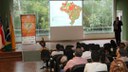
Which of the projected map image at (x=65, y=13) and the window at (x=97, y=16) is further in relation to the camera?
the window at (x=97, y=16)

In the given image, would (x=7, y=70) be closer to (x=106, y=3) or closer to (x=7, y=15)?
(x=7, y=15)

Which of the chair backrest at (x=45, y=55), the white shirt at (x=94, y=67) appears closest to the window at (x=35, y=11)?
the chair backrest at (x=45, y=55)

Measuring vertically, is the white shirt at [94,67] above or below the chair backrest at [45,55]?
above

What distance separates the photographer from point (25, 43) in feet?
39.1

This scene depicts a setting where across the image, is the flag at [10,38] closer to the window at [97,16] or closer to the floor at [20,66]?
the floor at [20,66]

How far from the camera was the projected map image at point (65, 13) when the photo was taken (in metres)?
14.2

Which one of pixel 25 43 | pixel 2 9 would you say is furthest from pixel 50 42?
pixel 2 9

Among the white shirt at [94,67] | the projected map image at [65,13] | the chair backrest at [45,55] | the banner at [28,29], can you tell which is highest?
the projected map image at [65,13]

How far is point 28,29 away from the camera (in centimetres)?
1195

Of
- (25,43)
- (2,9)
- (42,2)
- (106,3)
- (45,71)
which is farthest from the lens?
(106,3)

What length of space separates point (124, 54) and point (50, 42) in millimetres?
8445

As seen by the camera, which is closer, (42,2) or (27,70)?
(27,70)

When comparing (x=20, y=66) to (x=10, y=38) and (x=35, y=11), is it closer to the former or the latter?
(x=10, y=38)

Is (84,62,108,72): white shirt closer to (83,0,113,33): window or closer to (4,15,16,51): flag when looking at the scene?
(4,15,16,51): flag
